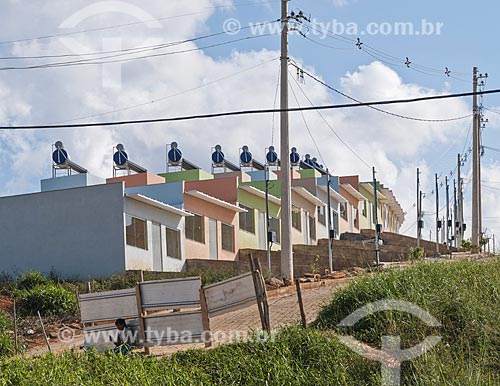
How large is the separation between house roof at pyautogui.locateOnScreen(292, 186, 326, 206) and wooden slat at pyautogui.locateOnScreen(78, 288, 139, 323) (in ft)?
88.6

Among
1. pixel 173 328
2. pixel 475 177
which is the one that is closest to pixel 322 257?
pixel 475 177

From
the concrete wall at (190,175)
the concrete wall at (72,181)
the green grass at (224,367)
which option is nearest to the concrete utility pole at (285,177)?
the green grass at (224,367)

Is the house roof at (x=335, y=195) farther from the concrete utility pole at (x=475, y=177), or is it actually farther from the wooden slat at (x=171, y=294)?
the wooden slat at (x=171, y=294)

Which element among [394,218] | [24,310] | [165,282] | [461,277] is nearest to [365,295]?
[461,277]

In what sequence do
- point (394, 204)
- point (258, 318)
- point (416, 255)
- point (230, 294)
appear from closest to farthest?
1. point (230, 294)
2. point (258, 318)
3. point (416, 255)
4. point (394, 204)

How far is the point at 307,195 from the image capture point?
4316 cm

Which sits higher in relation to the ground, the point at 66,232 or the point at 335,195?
the point at 335,195

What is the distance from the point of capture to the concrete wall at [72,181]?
35.5 m

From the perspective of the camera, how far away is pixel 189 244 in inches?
1296

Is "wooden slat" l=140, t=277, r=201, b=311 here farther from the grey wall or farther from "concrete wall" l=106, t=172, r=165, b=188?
"concrete wall" l=106, t=172, r=165, b=188

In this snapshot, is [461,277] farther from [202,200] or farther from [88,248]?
[202,200]

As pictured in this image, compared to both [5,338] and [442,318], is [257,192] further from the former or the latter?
[442,318]

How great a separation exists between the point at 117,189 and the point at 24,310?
790 centimetres

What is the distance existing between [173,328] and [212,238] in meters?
20.9
